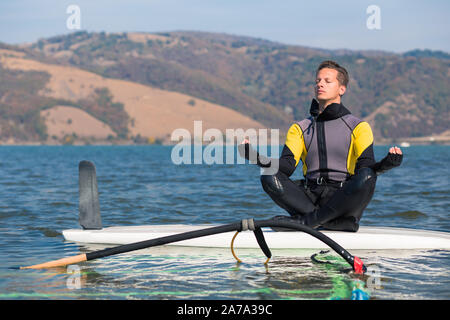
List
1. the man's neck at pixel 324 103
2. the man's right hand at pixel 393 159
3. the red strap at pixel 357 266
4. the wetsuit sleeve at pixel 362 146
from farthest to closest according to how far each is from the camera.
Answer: the man's neck at pixel 324 103, the wetsuit sleeve at pixel 362 146, the red strap at pixel 357 266, the man's right hand at pixel 393 159

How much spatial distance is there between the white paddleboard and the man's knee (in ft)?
3.35

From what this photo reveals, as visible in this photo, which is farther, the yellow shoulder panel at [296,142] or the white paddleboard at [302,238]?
the white paddleboard at [302,238]

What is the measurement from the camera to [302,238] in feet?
25.2

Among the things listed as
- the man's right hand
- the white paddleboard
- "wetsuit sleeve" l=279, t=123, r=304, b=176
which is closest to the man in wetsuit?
"wetsuit sleeve" l=279, t=123, r=304, b=176

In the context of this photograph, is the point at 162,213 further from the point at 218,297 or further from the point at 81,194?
Answer: the point at 218,297

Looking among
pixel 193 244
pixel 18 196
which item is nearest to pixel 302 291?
pixel 193 244

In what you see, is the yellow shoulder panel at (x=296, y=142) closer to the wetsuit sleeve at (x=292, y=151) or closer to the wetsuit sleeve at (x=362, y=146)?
the wetsuit sleeve at (x=292, y=151)

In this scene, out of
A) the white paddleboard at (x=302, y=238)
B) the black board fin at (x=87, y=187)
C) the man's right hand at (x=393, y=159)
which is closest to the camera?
the man's right hand at (x=393, y=159)

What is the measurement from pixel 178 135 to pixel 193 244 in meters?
174

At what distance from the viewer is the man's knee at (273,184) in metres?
6.70

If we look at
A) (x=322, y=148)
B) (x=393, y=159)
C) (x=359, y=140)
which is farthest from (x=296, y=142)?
(x=393, y=159)

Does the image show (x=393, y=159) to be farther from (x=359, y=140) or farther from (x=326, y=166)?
(x=326, y=166)

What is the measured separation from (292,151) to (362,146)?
794 millimetres

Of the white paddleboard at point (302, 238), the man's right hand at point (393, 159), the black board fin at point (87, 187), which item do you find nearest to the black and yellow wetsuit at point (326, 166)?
the man's right hand at point (393, 159)
